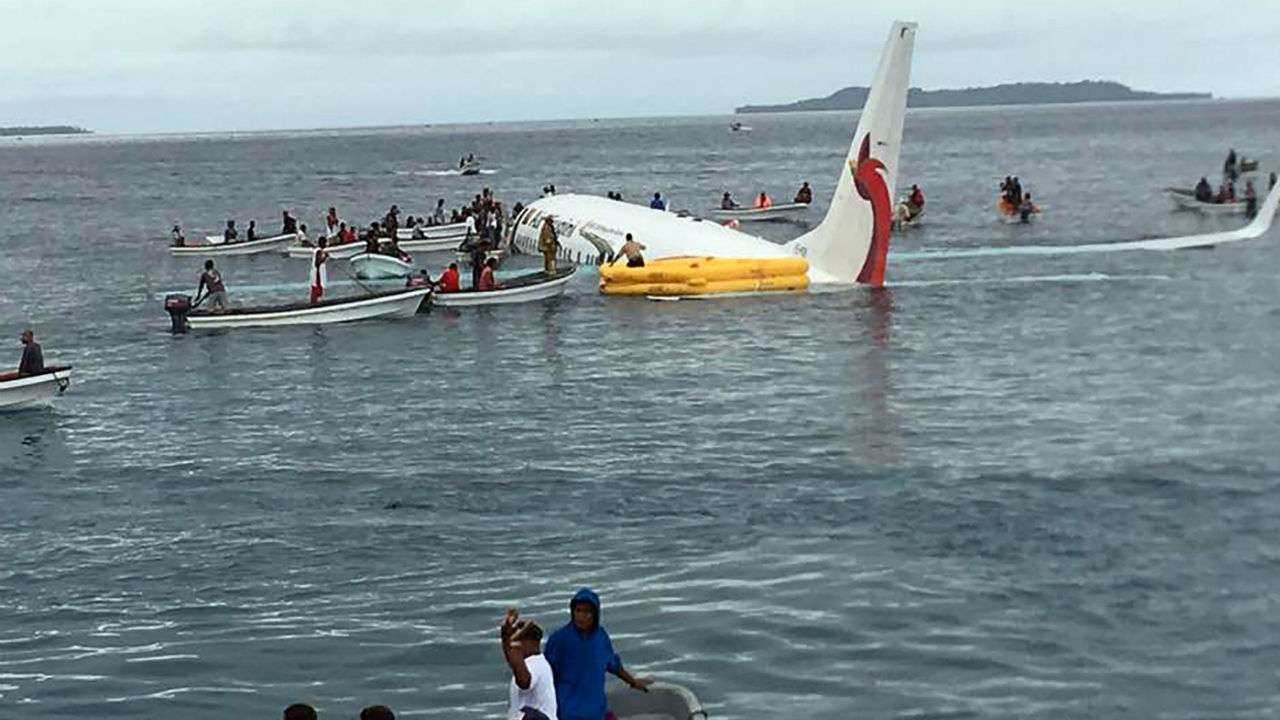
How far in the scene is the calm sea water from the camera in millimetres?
21297

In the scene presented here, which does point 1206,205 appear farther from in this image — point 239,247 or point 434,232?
point 239,247

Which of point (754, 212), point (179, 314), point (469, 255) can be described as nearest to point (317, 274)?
point (179, 314)

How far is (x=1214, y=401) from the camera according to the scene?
38.8 m

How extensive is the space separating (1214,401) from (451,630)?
75.6 feet

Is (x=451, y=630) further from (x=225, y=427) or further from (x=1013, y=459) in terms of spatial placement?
(x=225, y=427)

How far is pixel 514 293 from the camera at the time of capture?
58.7m

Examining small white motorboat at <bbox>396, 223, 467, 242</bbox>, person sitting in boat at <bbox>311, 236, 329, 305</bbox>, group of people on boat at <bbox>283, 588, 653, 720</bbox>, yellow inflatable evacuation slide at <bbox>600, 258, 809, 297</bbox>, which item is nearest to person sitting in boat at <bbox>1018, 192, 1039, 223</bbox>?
small white motorboat at <bbox>396, 223, 467, 242</bbox>

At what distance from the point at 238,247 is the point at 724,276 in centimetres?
3844

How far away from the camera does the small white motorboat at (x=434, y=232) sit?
273 ft

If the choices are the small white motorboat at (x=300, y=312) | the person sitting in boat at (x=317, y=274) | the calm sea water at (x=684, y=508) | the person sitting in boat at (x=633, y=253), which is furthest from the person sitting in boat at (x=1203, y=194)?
the person sitting in boat at (x=317, y=274)

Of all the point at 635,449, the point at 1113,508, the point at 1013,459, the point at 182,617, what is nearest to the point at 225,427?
the point at 635,449

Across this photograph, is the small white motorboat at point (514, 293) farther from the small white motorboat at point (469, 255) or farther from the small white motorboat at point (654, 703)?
the small white motorboat at point (654, 703)

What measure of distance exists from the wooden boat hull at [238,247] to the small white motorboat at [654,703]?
72923 mm

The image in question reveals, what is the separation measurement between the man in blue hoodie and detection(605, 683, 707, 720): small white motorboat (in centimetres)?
152
